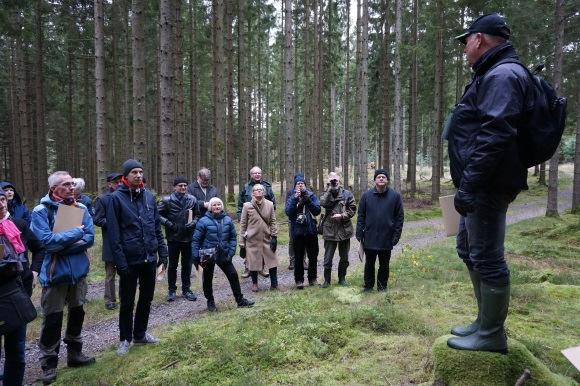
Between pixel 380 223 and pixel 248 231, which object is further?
pixel 248 231

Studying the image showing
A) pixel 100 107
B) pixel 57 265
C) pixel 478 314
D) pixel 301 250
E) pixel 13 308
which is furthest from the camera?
pixel 100 107

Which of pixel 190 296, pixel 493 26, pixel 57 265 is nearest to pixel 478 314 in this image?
pixel 493 26

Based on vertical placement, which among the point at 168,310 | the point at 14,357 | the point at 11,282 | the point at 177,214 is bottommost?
the point at 168,310

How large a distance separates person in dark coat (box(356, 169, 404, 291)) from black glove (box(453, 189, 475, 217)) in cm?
423

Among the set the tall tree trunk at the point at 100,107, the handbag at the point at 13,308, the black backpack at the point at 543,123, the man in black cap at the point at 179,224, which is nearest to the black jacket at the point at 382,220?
the man in black cap at the point at 179,224

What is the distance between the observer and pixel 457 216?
3.56 metres

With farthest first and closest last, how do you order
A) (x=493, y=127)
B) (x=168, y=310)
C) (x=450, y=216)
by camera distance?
(x=168, y=310)
(x=450, y=216)
(x=493, y=127)

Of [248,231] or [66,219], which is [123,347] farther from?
[248,231]

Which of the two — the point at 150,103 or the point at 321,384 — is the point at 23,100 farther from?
the point at 321,384

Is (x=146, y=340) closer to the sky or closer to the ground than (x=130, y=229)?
closer to the ground

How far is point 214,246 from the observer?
693cm

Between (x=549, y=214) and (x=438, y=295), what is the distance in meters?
13.0

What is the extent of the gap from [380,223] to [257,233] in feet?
8.32

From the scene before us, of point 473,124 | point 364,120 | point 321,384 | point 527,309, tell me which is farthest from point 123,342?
point 364,120
